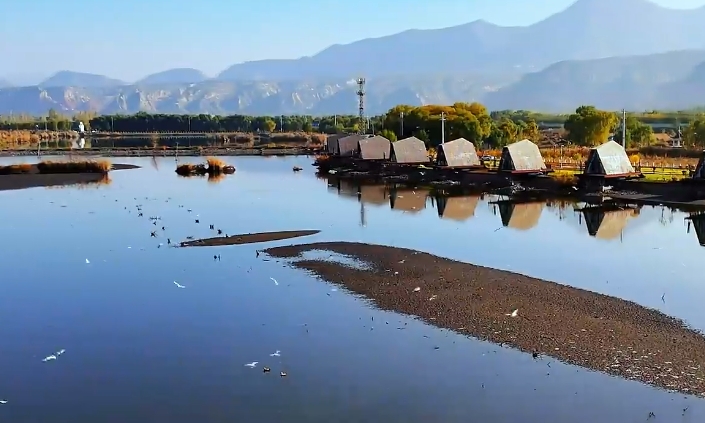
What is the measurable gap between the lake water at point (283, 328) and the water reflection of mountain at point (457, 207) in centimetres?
95

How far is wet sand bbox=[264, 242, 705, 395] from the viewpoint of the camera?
46.4 ft

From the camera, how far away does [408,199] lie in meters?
44.4

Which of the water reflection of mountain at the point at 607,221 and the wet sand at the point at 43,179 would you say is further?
the wet sand at the point at 43,179

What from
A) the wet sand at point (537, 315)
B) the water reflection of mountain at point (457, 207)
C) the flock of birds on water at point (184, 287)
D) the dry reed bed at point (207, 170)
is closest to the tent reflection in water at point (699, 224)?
the water reflection of mountain at point (457, 207)

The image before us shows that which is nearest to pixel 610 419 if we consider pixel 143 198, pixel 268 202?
pixel 268 202

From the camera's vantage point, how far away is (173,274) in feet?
74.8

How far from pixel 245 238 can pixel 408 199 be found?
17.0 meters

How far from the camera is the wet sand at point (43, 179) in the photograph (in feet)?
177

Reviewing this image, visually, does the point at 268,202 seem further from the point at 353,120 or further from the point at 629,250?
the point at 353,120

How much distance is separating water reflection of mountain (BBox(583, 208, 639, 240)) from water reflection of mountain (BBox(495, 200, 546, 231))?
2.23m

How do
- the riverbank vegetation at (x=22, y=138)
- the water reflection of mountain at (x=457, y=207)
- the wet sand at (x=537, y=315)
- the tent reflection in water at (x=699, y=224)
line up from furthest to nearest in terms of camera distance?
1. the riverbank vegetation at (x=22, y=138)
2. the water reflection of mountain at (x=457, y=207)
3. the tent reflection in water at (x=699, y=224)
4. the wet sand at (x=537, y=315)

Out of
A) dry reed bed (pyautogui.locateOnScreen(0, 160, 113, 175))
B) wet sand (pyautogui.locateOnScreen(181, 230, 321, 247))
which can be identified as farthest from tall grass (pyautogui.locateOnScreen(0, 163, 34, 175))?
wet sand (pyautogui.locateOnScreen(181, 230, 321, 247))

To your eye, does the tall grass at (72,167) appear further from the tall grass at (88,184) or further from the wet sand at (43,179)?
the tall grass at (88,184)

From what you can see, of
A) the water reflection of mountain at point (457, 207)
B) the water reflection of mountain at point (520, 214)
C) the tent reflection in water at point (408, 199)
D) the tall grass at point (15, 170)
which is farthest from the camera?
the tall grass at point (15, 170)
